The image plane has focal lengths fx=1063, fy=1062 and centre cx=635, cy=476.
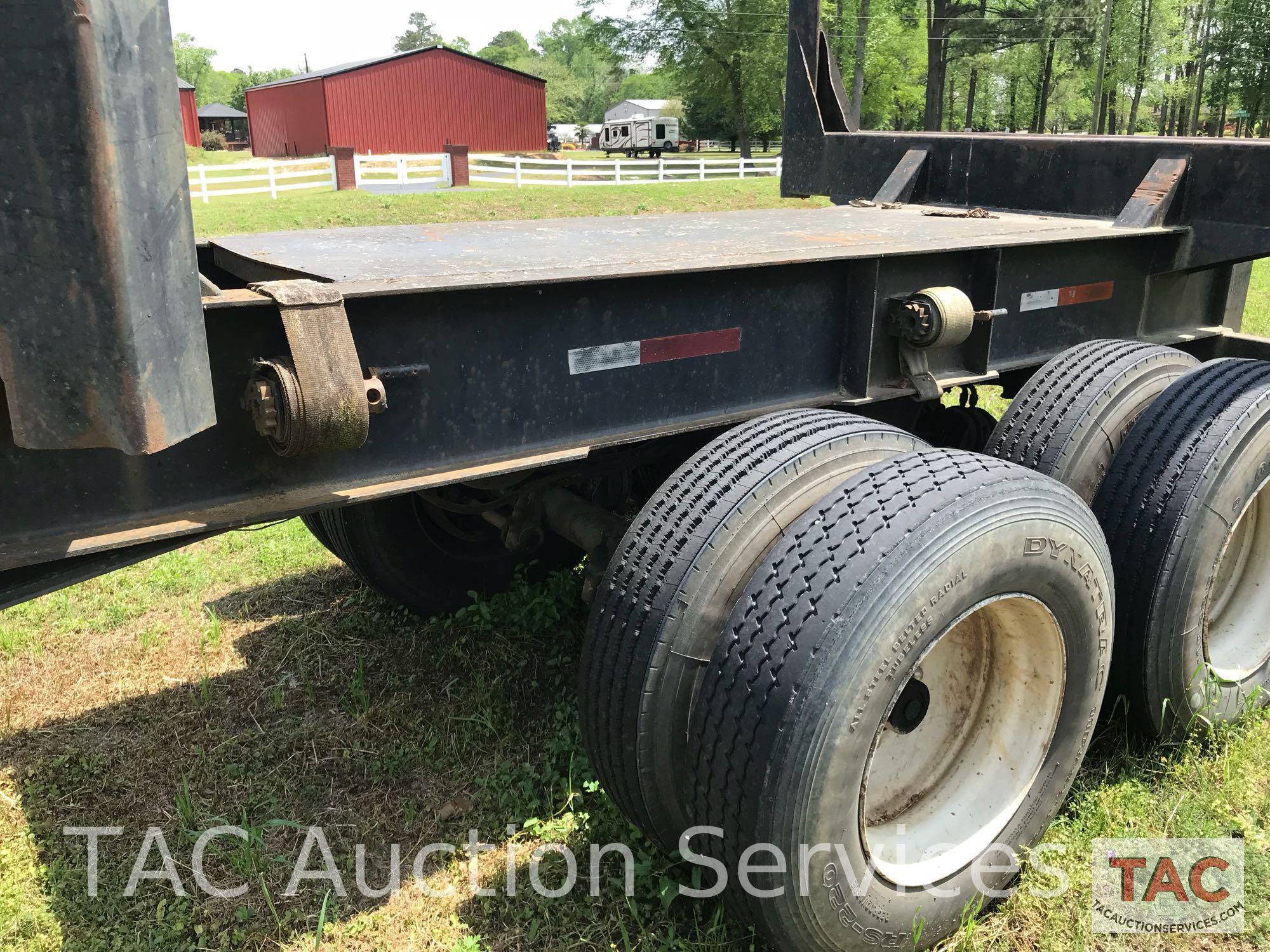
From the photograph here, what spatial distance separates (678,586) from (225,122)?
298ft

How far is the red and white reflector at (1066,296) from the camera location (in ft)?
10.9

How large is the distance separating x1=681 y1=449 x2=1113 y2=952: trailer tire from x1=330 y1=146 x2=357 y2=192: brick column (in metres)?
22.1

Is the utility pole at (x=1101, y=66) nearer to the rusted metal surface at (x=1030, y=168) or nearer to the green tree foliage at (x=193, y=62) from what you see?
the rusted metal surface at (x=1030, y=168)

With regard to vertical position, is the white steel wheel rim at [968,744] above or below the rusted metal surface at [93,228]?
below

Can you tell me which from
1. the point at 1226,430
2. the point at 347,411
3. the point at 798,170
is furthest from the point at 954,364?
the point at 798,170

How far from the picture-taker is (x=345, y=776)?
324cm

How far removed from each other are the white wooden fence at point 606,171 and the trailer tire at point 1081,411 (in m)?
21.8

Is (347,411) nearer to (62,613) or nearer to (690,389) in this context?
(690,389)

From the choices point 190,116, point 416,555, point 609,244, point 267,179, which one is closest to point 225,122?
point 190,116

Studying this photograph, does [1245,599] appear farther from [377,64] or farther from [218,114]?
[218,114]

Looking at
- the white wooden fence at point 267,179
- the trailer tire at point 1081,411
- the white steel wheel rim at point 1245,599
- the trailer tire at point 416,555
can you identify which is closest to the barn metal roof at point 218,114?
the white wooden fence at point 267,179

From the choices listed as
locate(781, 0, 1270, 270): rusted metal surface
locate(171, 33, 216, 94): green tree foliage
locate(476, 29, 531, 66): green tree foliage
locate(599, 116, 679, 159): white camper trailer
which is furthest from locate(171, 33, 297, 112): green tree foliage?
locate(781, 0, 1270, 270): rusted metal surface

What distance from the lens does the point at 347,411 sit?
2.03m
